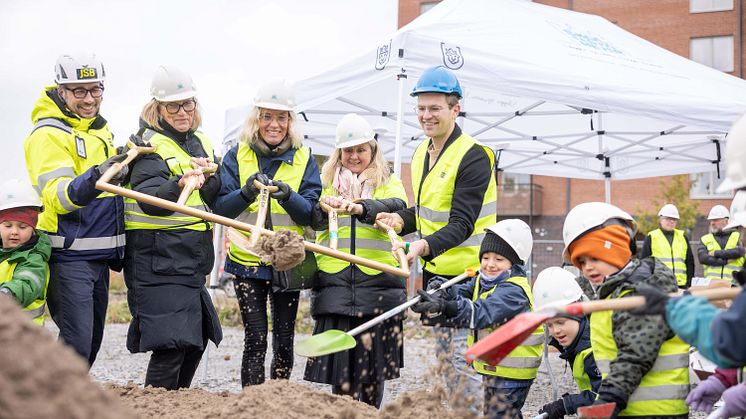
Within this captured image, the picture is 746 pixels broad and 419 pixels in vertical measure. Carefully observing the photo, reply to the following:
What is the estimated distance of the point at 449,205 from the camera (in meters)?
4.22

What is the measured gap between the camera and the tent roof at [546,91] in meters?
6.30

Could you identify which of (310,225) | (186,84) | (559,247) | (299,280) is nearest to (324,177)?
(310,225)

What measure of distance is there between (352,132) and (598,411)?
7.72 ft

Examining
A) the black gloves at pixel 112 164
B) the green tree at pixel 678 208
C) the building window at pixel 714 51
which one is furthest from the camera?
the building window at pixel 714 51

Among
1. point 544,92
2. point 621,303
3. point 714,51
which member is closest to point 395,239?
point 621,303

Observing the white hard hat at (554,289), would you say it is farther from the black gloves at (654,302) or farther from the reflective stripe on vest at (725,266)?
the reflective stripe on vest at (725,266)

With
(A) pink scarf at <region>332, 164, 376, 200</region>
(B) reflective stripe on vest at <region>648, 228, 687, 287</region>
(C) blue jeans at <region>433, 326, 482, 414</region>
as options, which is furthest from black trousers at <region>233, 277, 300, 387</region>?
(B) reflective stripe on vest at <region>648, 228, 687, 287</region>

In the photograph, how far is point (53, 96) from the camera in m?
4.12

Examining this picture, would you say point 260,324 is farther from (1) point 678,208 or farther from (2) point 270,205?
(1) point 678,208

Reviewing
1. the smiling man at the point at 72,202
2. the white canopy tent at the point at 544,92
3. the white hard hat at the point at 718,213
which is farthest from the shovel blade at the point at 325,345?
the white hard hat at the point at 718,213

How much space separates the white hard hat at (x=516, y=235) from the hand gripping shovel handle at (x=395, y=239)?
537mm

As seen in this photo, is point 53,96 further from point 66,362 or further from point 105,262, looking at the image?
point 66,362

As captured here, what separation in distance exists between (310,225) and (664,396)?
90.7 inches

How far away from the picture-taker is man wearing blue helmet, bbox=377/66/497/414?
4090 mm
